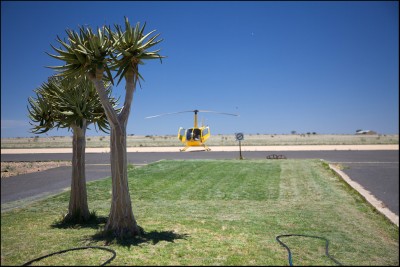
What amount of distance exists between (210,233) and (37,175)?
11017 millimetres

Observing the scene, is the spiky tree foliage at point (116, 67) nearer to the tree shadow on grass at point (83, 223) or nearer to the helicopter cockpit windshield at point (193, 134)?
the tree shadow on grass at point (83, 223)

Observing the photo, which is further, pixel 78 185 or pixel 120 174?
pixel 78 185

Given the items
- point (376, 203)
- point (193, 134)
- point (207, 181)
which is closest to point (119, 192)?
point (376, 203)

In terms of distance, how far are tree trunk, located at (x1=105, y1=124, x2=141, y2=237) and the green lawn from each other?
37 centimetres

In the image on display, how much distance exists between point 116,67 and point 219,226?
13.5ft

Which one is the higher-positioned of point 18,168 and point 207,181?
point 18,168

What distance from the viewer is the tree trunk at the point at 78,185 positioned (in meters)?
8.51

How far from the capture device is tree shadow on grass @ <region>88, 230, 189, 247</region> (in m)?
6.61

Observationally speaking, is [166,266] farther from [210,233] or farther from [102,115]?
[102,115]

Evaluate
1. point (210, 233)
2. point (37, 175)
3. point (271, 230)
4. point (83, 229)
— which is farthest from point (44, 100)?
point (37, 175)

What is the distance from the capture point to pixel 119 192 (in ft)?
23.9

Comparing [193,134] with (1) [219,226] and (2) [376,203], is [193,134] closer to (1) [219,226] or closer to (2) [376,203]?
(2) [376,203]

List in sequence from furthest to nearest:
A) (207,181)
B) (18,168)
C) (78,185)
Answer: (18,168) < (207,181) < (78,185)

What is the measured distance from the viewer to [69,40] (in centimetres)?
657
